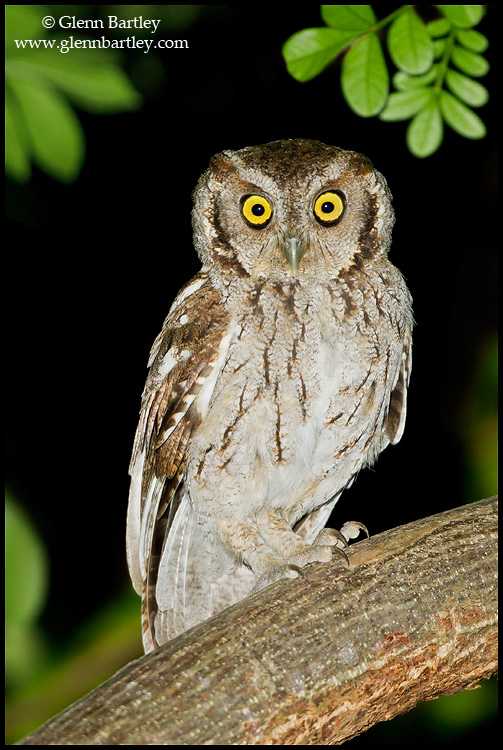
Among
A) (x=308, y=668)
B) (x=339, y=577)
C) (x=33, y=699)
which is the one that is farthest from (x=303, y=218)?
(x=33, y=699)

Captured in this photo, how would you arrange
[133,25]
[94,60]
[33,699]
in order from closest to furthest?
[94,60] → [133,25] → [33,699]

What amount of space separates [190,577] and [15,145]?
155 cm

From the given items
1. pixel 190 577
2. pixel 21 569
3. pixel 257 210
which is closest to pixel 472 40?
pixel 257 210

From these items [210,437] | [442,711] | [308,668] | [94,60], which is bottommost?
[442,711]

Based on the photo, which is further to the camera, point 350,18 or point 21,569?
point 350,18

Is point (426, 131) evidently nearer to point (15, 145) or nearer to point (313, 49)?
point (313, 49)

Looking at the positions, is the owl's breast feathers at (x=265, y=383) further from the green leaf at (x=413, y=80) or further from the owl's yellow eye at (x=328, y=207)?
the green leaf at (x=413, y=80)

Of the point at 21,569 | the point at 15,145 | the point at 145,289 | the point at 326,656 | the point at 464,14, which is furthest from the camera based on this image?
the point at 145,289

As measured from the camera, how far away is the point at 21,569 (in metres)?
0.91

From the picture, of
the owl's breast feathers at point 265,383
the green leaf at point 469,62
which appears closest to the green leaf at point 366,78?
the green leaf at point 469,62

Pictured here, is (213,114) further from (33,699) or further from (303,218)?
(33,699)

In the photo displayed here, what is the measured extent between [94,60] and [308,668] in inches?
48.0

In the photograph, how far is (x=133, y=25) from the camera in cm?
168

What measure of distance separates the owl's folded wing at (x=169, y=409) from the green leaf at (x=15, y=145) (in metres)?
0.80
